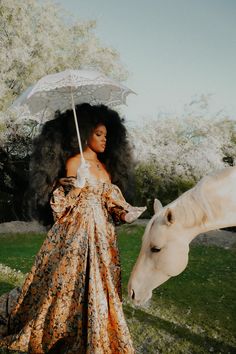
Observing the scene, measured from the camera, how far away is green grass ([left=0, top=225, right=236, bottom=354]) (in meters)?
3.61

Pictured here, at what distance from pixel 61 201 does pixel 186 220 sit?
1.21 m

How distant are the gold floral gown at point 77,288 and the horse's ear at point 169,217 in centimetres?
84

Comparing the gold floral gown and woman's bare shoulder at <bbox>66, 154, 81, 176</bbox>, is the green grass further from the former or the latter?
woman's bare shoulder at <bbox>66, 154, 81, 176</bbox>

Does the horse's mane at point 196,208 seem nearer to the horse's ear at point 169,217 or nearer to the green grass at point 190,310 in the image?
the horse's ear at point 169,217

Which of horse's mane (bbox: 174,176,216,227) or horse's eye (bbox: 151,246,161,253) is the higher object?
horse's mane (bbox: 174,176,216,227)

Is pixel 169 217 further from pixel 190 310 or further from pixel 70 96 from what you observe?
pixel 190 310

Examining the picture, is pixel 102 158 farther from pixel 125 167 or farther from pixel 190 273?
pixel 190 273

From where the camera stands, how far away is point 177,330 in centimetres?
394

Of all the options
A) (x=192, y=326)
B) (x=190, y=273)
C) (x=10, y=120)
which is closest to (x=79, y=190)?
(x=192, y=326)

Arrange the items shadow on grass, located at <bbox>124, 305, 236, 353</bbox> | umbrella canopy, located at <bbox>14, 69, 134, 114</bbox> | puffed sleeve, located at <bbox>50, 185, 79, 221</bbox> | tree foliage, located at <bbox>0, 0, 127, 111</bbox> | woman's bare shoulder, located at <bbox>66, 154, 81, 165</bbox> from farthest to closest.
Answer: tree foliage, located at <bbox>0, 0, 127, 111</bbox>, shadow on grass, located at <bbox>124, 305, 236, 353</bbox>, woman's bare shoulder, located at <bbox>66, 154, 81, 165</bbox>, umbrella canopy, located at <bbox>14, 69, 134, 114</bbox>, puffed sleeve, located at <bbox>50, 185, 79, 221</bbox>

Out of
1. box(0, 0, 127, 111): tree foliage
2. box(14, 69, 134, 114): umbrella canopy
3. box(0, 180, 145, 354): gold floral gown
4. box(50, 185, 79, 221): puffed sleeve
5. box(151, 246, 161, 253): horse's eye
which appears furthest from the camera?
box(0, 0, 127, 111): tree foliage

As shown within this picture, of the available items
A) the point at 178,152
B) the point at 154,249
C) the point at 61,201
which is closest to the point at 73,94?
the point at 61,201

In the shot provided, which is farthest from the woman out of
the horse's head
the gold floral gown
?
the horse's head

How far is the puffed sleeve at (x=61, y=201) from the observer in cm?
308
